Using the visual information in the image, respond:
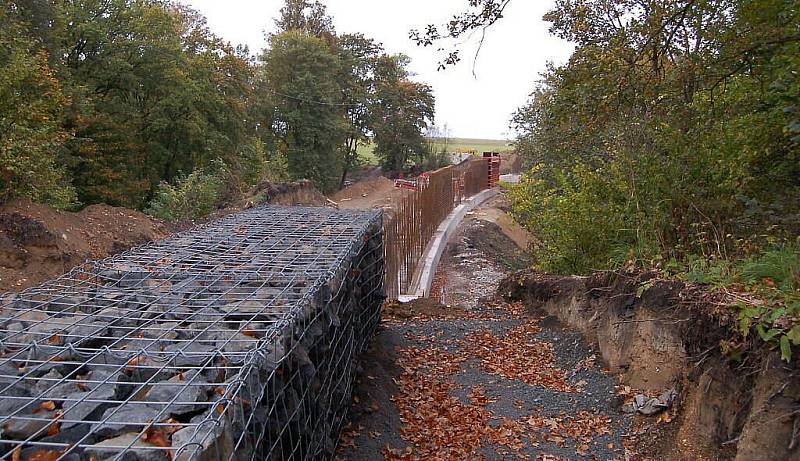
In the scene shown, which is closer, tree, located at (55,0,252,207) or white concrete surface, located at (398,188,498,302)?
white concrete surface, located at (398,188,498,302)

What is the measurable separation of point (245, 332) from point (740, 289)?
10.8 feet

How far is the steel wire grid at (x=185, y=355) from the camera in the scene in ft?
7.59

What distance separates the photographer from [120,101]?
2223 centimetres

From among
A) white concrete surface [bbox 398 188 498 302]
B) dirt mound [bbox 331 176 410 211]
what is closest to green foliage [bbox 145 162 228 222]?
white concrete surface [bbox 398 188 498 302]

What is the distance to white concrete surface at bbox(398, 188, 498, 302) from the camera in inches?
556

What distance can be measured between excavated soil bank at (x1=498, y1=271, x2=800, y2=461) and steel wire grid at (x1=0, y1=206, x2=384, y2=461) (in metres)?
2.51

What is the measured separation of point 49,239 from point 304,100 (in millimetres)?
22604

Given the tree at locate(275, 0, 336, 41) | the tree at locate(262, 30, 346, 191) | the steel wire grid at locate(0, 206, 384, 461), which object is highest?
the tree at locate(275, 0, 336, 41)

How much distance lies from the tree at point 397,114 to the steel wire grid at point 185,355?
1333 inches

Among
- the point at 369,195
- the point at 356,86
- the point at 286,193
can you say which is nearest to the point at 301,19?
the point at 356,86

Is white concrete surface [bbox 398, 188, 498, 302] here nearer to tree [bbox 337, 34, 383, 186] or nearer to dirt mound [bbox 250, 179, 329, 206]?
dirt mound [bbox 250, 179, 329, 206]

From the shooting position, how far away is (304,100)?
1277 inches

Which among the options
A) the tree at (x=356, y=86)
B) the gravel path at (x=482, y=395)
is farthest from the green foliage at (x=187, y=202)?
the tree at (x=356, y=86)

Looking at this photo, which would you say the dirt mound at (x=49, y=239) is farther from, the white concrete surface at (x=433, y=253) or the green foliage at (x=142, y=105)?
the white concrete surface at (x=433, y=253)
